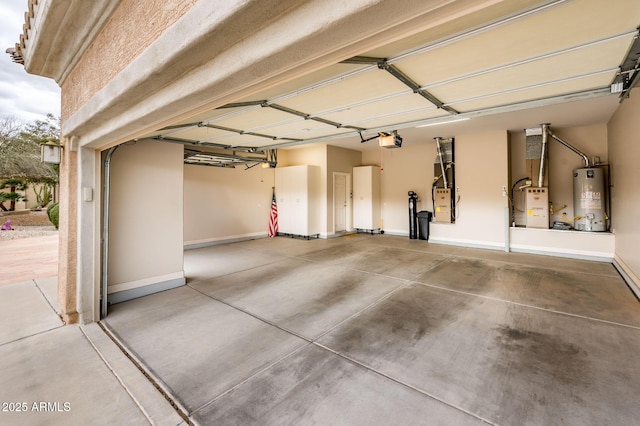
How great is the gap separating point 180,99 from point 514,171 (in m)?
8.35

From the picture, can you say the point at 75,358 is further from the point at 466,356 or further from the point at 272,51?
the point at 466,356

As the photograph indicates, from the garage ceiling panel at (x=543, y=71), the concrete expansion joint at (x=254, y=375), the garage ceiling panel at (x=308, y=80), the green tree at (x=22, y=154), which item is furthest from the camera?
the green tree at (x=22, y=154)

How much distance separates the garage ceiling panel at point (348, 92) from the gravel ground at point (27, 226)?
1129 cm

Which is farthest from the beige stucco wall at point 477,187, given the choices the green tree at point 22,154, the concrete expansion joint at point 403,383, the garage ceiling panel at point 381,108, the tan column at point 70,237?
the green tree at point 22,154

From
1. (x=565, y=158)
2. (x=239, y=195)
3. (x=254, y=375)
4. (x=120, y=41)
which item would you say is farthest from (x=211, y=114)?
(x=565, y=158)

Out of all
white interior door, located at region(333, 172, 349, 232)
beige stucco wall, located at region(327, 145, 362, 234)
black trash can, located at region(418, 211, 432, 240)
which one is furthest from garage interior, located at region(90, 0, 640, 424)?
white interior door, located at region(333, 172, 349, 232)

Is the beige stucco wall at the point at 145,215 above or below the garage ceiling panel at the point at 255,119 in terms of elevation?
below

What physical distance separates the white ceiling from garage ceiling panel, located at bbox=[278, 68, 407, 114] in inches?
0.4

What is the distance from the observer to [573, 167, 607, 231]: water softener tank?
18.4ft

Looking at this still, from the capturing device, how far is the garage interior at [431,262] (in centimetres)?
193

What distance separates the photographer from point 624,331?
9.04 feet

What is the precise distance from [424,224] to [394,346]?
640 cm

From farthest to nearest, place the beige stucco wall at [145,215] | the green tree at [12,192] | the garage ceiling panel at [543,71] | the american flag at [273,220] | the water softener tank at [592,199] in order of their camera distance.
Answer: the green tree at [12,192] → the american flag at [273,220] → the water softener tank at [592,199] → the beige stucco wall at [145,215] → the garage ceiling panel at [543,71]

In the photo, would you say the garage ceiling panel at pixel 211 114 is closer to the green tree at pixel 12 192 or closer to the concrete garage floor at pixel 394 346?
the concrete garage floor at pixel 394 346
